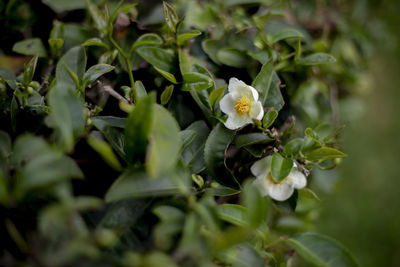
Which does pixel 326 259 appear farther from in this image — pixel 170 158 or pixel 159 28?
pixel 159 28

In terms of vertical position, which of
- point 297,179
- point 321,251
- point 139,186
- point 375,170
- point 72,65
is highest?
point 72,65

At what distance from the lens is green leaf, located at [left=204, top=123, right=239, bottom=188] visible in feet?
2.45

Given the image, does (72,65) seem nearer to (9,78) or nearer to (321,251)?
(9,78)

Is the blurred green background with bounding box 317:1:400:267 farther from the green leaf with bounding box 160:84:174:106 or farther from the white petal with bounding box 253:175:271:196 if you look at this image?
the green leaf with bounding box 160:84:174:106

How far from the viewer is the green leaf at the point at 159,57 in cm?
83

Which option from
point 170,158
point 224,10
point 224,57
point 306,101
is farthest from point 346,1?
point 170,158

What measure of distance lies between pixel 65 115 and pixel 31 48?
1.68 feet

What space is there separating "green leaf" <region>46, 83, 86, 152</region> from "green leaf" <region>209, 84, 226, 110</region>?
29 cm

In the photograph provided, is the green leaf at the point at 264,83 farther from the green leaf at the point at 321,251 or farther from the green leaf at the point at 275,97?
the green leaf at the point at 321,251

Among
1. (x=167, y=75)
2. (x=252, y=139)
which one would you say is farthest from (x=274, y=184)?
(x=167, y=75)

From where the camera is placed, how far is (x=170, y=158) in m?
0.55

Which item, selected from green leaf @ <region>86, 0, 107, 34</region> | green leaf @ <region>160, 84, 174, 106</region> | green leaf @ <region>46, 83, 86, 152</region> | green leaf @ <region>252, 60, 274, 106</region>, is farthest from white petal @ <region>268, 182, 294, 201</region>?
green leaf @ <region>86, 0, 107, 34</region>

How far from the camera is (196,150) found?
2.56ft

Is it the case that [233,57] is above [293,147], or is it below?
above
